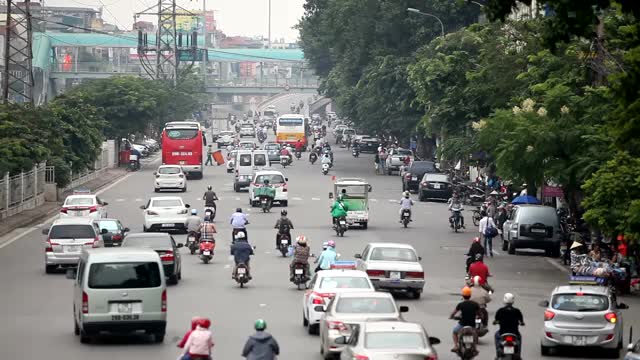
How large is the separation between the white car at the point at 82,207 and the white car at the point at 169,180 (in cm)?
1956

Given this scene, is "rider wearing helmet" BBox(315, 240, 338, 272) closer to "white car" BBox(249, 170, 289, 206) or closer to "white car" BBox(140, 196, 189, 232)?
"white car" BBox(140, 196, 189, 232)

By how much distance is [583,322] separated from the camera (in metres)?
25.8

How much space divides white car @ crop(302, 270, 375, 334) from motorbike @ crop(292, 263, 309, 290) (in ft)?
21.4

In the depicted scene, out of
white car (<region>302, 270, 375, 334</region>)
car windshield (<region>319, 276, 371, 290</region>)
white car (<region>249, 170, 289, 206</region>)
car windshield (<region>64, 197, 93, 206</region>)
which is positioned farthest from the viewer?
white car (<region>249, 170, 289, 206</region>)

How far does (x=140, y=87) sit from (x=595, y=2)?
88.6 meters

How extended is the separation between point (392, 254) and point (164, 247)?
573cm

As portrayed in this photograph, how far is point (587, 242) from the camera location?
149 feet

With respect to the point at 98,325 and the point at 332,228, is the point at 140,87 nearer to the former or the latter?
the point at 332,228

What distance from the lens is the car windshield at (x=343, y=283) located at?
28275 millimetres

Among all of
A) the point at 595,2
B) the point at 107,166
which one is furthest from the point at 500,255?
the point at 107,166

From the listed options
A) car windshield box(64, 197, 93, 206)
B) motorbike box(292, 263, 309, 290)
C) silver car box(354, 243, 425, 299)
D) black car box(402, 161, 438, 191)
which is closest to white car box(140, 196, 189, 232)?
car windshield box(64, 197, 93, 206)

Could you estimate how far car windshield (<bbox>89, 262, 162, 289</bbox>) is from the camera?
26.5 meters

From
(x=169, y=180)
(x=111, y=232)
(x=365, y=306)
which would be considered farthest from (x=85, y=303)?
(x=169, y=180)

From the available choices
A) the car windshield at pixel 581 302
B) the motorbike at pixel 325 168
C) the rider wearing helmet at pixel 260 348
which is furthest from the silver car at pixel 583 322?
the motorbike at pixel 325 168
